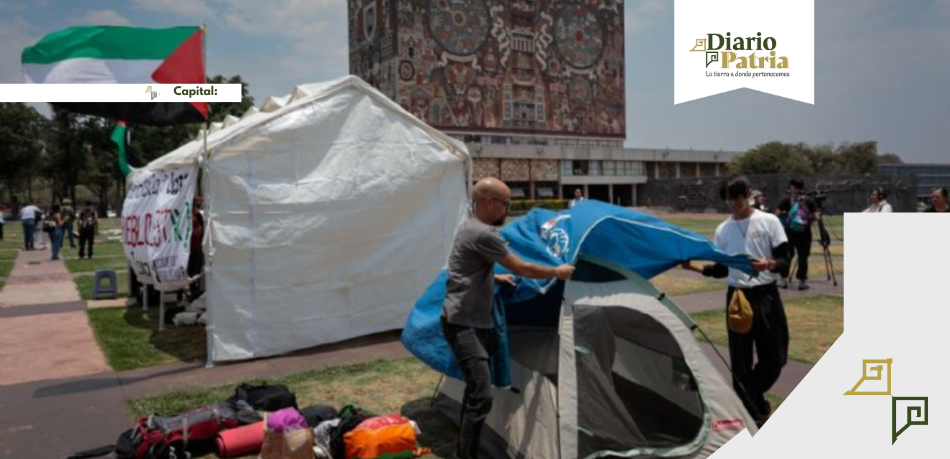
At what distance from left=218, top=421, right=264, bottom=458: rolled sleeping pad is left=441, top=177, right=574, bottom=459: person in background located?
1.64 m

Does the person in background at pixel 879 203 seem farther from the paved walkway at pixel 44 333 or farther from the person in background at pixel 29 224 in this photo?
the person in background at pixel 29 224

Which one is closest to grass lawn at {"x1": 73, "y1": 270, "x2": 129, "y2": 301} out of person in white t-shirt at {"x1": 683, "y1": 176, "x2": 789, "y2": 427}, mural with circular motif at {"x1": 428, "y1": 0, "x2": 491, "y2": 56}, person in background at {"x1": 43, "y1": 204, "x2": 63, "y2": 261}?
person in background at {"x1": 43, "y1": 204, "x2": 63, "y2": 261}

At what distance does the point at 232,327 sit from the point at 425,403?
9.35 feet

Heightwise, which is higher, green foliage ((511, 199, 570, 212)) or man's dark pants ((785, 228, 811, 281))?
green foliage ((511, 199, 570, 212))

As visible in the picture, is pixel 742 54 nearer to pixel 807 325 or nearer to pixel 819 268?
pixel 807 325

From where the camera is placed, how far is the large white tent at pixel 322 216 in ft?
23.8

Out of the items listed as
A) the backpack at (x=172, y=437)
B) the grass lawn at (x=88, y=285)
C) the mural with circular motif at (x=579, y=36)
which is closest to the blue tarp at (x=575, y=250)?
the backpack at (x=172, y=437)

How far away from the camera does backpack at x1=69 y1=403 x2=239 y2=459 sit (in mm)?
4477

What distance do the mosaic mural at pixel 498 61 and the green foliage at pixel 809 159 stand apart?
21.5m

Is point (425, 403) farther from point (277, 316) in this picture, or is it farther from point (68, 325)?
point (68, 325)

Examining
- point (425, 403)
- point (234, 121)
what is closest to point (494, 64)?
point (234, 121)

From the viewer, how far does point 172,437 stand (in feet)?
15.1

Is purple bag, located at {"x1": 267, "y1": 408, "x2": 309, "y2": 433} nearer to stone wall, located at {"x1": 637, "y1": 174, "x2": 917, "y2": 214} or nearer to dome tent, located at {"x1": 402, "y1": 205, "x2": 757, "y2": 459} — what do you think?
dome tent, located at {"x1": 402, "y1": 205, "x2": 757, "y2": 459}

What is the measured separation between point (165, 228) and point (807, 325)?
8942 millimetres
